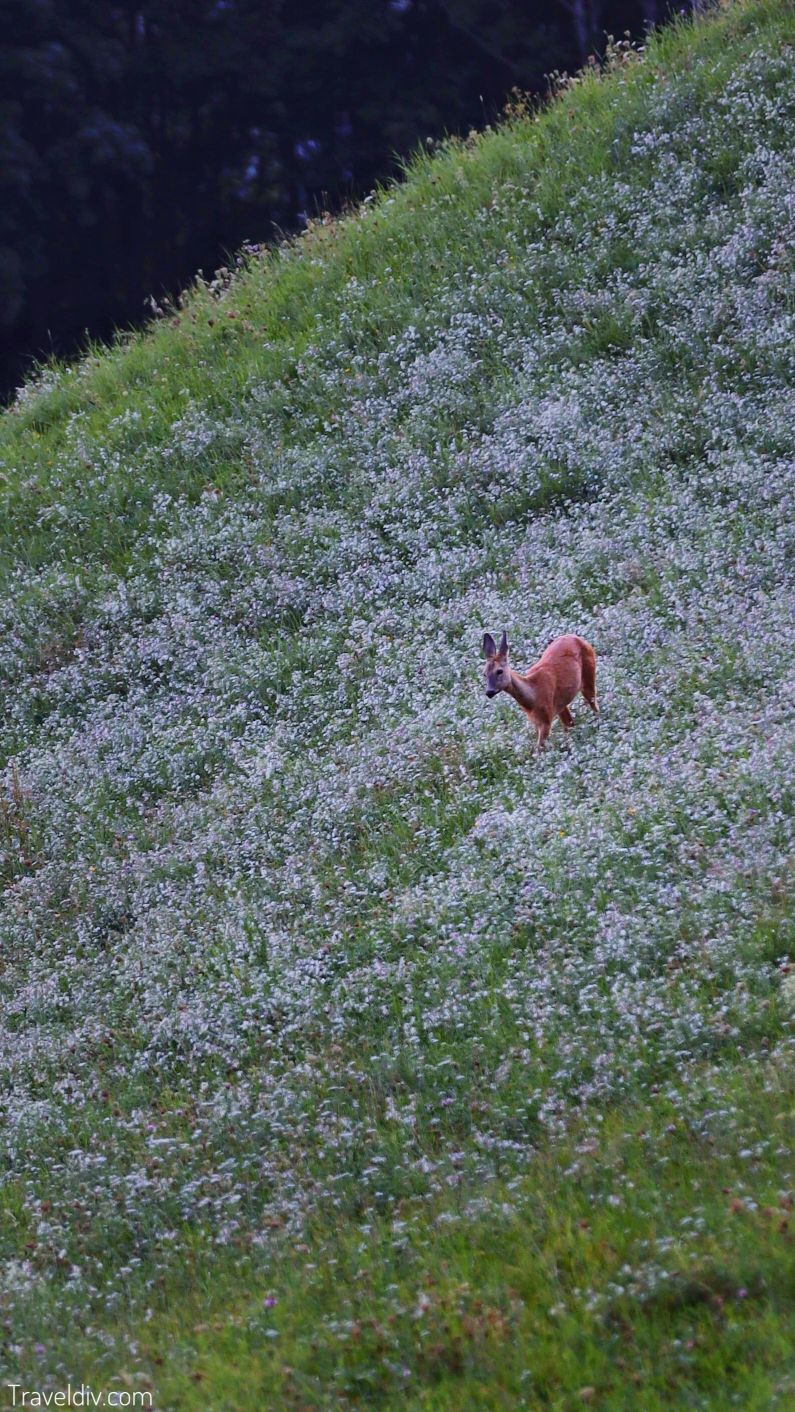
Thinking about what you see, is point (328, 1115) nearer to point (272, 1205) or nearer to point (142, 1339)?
point (272, 1205)

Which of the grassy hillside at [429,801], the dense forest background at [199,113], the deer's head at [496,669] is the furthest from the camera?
the dense forest background at [199,113]

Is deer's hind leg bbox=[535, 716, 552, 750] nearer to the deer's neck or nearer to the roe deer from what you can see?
the roe deer

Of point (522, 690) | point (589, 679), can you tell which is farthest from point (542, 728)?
point (589, 679)

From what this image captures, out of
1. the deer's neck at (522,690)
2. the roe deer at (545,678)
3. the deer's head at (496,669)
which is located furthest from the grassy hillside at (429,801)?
the deer's head at (496,669)

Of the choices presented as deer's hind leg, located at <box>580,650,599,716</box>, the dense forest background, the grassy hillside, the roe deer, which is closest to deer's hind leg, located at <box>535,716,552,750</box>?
the roe deer

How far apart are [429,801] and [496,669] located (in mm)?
1025

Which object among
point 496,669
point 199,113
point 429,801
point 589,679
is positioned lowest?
point 429,801

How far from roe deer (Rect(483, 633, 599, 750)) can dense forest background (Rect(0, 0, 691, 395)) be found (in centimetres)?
2474

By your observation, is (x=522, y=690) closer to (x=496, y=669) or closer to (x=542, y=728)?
(x=496, y=669)

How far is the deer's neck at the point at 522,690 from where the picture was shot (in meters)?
9.66

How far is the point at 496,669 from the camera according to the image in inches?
381

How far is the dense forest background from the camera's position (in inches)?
1286

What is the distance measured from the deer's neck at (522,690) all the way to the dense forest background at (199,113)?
24927 millimetres

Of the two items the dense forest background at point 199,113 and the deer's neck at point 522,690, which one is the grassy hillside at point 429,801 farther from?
the dense forest background at point 199,113
